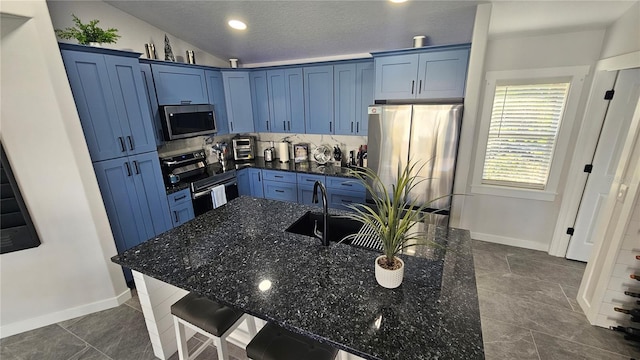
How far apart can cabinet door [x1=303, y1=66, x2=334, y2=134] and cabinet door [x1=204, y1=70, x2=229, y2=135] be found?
3.82 ft

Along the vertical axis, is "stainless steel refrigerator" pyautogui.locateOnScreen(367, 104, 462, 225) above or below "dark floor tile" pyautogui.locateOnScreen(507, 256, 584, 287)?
above

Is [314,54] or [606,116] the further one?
[314,54]

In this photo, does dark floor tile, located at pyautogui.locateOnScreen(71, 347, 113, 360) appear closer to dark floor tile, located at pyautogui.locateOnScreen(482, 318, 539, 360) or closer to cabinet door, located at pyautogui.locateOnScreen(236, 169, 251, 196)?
cabinet door, located at pyautogui.locateOnScreen(236, 169, 251, 196)

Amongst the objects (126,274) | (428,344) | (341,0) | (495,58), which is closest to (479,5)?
(495,58)

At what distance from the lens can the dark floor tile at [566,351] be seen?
1824mm

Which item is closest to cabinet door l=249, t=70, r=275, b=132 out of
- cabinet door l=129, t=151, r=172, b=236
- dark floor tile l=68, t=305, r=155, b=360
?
cabinet door l=129, t=151, r=172, b=236

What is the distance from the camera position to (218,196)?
11.0 ft

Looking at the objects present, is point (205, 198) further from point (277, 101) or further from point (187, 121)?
point (277, 101)

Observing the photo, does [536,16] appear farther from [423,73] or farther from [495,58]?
[423,73]

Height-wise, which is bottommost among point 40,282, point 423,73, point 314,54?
point 40,282

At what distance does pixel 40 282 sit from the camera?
7.06 ft

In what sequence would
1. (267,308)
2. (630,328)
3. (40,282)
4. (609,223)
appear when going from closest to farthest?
(267,308), (630,328), (609,223), (40,282)

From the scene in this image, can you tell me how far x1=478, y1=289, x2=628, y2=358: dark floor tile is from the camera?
6.42 ft

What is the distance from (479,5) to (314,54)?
75.1 inches
